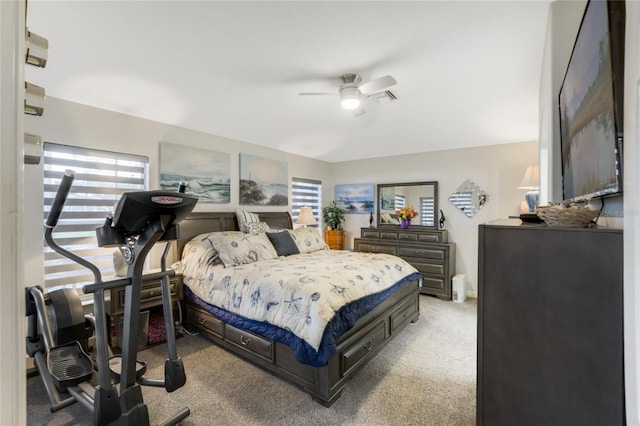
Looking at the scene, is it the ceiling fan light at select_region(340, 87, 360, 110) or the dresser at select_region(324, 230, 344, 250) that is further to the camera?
the dresser at select_region(324, 230, 344, 250)

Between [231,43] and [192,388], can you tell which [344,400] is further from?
[231,43]

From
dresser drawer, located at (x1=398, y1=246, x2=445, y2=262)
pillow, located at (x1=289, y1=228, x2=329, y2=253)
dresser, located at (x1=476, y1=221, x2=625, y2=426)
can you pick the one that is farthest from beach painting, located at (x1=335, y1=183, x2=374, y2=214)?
dresser, located at (x1=476, y1=221, x2=625, y2=426)

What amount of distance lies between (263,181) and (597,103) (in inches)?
158

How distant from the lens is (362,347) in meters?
2.34

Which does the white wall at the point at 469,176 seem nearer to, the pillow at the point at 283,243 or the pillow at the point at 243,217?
the pillow at the point at 283,243

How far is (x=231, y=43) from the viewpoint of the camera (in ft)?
7.03

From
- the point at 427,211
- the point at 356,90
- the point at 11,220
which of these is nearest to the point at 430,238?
the point at 427,211

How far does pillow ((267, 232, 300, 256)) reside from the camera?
370 cm

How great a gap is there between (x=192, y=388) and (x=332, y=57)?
2881mm

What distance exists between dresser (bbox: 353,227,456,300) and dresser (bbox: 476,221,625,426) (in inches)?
133

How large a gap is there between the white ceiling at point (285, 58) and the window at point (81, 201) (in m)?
0.54

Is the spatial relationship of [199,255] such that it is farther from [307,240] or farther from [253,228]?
[307,240]

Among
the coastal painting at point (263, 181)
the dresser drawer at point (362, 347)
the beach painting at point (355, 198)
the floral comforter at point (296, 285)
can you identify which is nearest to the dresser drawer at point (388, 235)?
the beach painting at point (355, 198)

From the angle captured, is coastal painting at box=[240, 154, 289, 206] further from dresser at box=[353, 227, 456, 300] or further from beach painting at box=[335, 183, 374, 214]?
dresser at box=[353, 227, 456, 300]
